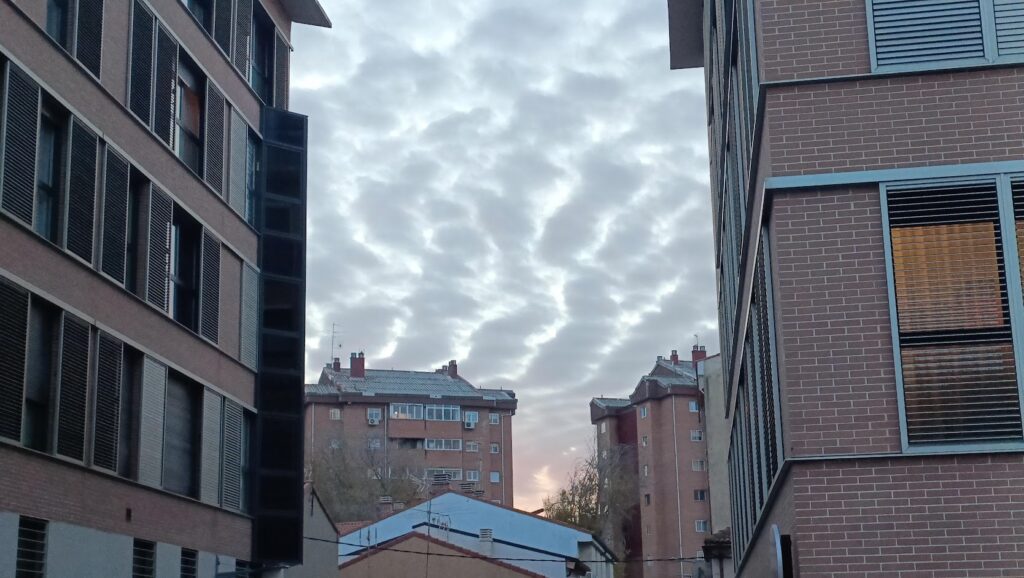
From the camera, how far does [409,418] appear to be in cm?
9862

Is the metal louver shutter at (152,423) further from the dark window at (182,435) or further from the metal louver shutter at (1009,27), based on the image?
the metal louver shutter at (1009,27)

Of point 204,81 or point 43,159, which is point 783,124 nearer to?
point 43,159

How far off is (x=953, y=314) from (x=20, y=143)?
11917 millimetres

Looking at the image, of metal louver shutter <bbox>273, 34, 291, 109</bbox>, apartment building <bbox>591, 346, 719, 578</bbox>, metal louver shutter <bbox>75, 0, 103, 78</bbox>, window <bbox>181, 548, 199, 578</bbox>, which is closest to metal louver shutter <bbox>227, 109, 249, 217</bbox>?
metal louver shutter <bbox>273, 34, 291, 109</bbox>

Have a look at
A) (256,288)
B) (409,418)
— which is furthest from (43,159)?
(409,418)

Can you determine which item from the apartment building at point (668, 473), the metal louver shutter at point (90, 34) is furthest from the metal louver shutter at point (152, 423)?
the apartment building at point (668, 473)

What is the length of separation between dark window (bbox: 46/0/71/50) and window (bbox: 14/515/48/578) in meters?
6.69

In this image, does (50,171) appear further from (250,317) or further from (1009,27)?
(1009,27)

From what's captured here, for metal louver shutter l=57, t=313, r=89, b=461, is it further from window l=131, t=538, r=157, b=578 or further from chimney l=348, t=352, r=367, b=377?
chimney l=348, t=352, r=367, b=377

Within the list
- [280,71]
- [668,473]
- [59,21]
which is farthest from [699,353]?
[59,21]

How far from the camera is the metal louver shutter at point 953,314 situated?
1047 cm

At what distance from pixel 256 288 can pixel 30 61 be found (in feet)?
35.6

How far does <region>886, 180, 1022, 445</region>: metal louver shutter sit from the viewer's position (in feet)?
34.3

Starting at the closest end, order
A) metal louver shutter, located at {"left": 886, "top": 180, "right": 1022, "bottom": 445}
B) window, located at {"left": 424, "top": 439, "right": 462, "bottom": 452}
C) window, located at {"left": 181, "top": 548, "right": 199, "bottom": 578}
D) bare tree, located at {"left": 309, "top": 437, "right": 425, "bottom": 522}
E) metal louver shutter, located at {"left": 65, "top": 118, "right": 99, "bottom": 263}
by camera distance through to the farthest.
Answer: metal louver shutter, located at {"left": 886, "top": 180, "right": 1022, "bottom": 445} → metal louver shutter, located at {"left": 65, "top": 118, "right": 99, "bottom": 263} → window, located at {"left": 181, "top": 548, "right": 199, "bottom": 578} → bare tree, located at {"left": 309, "top": 437, "right": 425, "bottom": 522} → window, located at {"left": 424, "top": 439, "right": 462, "bottom": 452}
